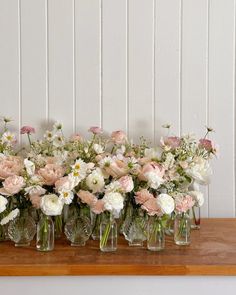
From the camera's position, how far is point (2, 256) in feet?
4.84

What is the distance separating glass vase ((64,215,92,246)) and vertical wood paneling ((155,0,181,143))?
1.62 ft

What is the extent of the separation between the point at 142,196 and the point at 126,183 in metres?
0.08

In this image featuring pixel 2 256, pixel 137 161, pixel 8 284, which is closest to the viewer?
pixel 8 284

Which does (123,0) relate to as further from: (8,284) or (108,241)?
(8,284)

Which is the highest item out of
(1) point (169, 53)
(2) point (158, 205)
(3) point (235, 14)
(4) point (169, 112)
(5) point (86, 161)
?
(3) point (235, 14)

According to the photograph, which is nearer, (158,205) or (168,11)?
(158,205)

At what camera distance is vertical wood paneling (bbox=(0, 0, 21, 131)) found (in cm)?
193

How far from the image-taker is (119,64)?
1.94 m

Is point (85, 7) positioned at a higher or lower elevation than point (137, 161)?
higher

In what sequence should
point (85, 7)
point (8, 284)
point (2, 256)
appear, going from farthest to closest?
point (85, 7)
point (2, 256)
point (8, 284)

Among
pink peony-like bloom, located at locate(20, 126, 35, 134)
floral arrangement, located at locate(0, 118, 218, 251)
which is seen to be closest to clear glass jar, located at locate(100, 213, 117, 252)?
floral arrangement, located at locate(0, 118, 218, 251)

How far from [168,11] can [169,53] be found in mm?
151

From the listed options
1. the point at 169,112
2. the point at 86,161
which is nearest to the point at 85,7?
the point at 169,112

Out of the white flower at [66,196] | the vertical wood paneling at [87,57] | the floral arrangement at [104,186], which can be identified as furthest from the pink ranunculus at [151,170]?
the vertical wood paneling at [87,57]
